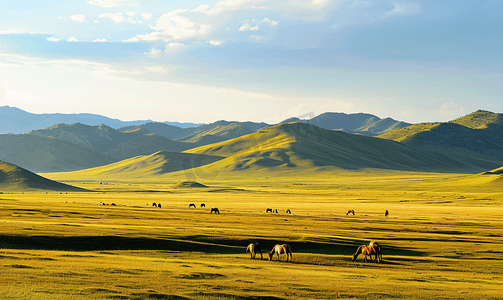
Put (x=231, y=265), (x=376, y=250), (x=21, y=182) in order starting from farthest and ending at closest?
1. (x=21, y=182)
2. (x=376, y=250)
3. (x=231, y=265)

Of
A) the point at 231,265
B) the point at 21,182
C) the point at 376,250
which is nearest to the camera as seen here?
the point at 231,265

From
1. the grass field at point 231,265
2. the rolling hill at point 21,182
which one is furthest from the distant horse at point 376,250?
the rolling hill at point 21,182

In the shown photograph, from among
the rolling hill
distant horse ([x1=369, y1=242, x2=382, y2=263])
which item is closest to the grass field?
distant horse ([x1=369, y1=242, x2=382, y2=263])

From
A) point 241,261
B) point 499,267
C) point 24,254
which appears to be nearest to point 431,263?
point 499,267

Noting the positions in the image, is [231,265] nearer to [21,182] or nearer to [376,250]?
[376,250]

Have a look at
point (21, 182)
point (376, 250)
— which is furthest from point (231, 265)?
point (21, 182)

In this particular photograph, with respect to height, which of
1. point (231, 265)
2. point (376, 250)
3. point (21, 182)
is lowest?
point (231, 265)

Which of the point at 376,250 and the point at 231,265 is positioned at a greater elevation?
the point at 376,250

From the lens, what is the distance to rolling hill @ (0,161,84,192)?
16290 centimetres

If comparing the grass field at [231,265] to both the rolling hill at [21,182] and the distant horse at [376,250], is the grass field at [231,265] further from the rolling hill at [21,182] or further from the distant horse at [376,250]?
the rolling hill at [21,182]

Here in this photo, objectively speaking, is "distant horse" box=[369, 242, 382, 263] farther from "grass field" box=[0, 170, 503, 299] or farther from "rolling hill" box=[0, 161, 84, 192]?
"rolling hill" box=[0, 161, 84, 192]

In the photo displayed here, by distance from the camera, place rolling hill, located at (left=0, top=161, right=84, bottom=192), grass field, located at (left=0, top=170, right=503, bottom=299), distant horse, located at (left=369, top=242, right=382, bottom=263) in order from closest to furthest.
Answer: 1. grass field, located at (left=0, top=170, right=503, bottom=299)
2. distant horse, located at (left=369, top=242, right=382, bottom=263)
3. rolling hill, located at (left=0, top=161, right=84, bottom=192)

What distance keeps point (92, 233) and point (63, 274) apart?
15639 millimetres

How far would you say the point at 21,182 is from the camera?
16725 cm
